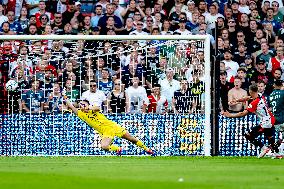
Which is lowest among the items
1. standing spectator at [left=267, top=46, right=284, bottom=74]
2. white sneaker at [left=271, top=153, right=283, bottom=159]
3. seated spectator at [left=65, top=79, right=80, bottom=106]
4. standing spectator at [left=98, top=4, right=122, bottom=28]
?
white sneaker at [left=271, top=153, right=283, bottom=159]

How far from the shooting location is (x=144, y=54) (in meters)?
25.5

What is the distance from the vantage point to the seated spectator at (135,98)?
25.1m

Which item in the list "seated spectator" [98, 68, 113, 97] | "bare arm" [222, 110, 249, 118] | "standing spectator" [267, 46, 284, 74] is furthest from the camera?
"standing spectator" [267, 46, 284, 74]

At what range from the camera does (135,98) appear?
25.2 meters

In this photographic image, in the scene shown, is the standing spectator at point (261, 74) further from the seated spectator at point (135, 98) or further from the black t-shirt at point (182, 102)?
the seated spectator at point (135, 98)

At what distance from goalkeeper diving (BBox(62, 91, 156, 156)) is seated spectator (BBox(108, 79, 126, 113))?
1.77 feet

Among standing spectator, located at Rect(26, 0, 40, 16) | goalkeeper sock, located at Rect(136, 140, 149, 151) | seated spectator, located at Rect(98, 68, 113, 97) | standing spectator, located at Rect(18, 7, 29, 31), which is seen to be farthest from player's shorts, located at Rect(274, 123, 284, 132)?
standing spectator, located at Rect(26, 0, 40, 16)

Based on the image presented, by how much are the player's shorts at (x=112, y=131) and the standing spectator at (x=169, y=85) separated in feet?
4.23

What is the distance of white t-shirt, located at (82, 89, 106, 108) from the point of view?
83.0 ft

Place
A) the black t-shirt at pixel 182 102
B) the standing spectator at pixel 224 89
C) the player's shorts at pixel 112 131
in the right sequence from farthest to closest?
the standing spectator at pixel 224 89
the black t-shirt at pixel 182 102
the player's shorts at pixel 112 131

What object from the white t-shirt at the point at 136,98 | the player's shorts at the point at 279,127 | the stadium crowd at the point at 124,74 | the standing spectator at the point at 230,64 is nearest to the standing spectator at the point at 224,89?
the stadium crowd at the point at 124,74

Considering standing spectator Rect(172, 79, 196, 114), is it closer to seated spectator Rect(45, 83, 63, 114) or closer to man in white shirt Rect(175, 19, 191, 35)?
seated spectator Rect(45, 83, 63, 114)

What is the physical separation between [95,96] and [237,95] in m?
3.43

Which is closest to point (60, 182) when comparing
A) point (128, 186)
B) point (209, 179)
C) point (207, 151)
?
point (128, 186)
